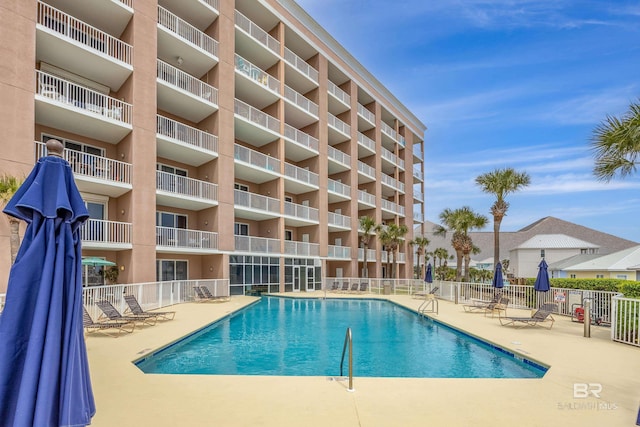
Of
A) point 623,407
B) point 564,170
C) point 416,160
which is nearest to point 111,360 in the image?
point 623,407

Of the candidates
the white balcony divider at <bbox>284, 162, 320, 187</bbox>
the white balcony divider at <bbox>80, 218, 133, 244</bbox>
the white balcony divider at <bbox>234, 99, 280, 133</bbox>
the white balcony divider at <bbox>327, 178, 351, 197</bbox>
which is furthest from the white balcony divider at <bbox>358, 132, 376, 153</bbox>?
the white balcony divider at <bbox>80, 218, 133, 244</bbox>

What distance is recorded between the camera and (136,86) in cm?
1708

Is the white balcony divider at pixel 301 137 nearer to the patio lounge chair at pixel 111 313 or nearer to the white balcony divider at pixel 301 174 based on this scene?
the white balcony divider at pixel 301 174

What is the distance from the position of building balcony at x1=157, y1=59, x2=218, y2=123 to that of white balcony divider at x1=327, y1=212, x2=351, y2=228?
509 inches

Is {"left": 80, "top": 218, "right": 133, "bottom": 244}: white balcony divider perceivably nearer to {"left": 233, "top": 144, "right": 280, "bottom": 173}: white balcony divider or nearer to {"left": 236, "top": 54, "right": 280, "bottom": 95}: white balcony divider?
{"left": 233, "top": 144, "right": 280, "bottom": 173}: white balcony divider

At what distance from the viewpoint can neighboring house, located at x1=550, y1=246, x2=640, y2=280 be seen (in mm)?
27578

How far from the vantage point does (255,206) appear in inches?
949

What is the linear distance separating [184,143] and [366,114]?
2076cm

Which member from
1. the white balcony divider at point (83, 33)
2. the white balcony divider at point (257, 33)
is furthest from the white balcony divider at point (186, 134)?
the white balcony divider at point (257, 33)

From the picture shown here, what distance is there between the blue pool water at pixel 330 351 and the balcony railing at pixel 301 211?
38.3ft

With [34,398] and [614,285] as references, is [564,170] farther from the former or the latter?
[34,398]

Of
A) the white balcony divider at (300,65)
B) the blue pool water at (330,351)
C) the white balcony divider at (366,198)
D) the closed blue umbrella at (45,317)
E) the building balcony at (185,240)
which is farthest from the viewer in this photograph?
the white balcony divider at (366,198)

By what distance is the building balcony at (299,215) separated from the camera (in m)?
26.4

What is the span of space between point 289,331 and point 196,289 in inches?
298
